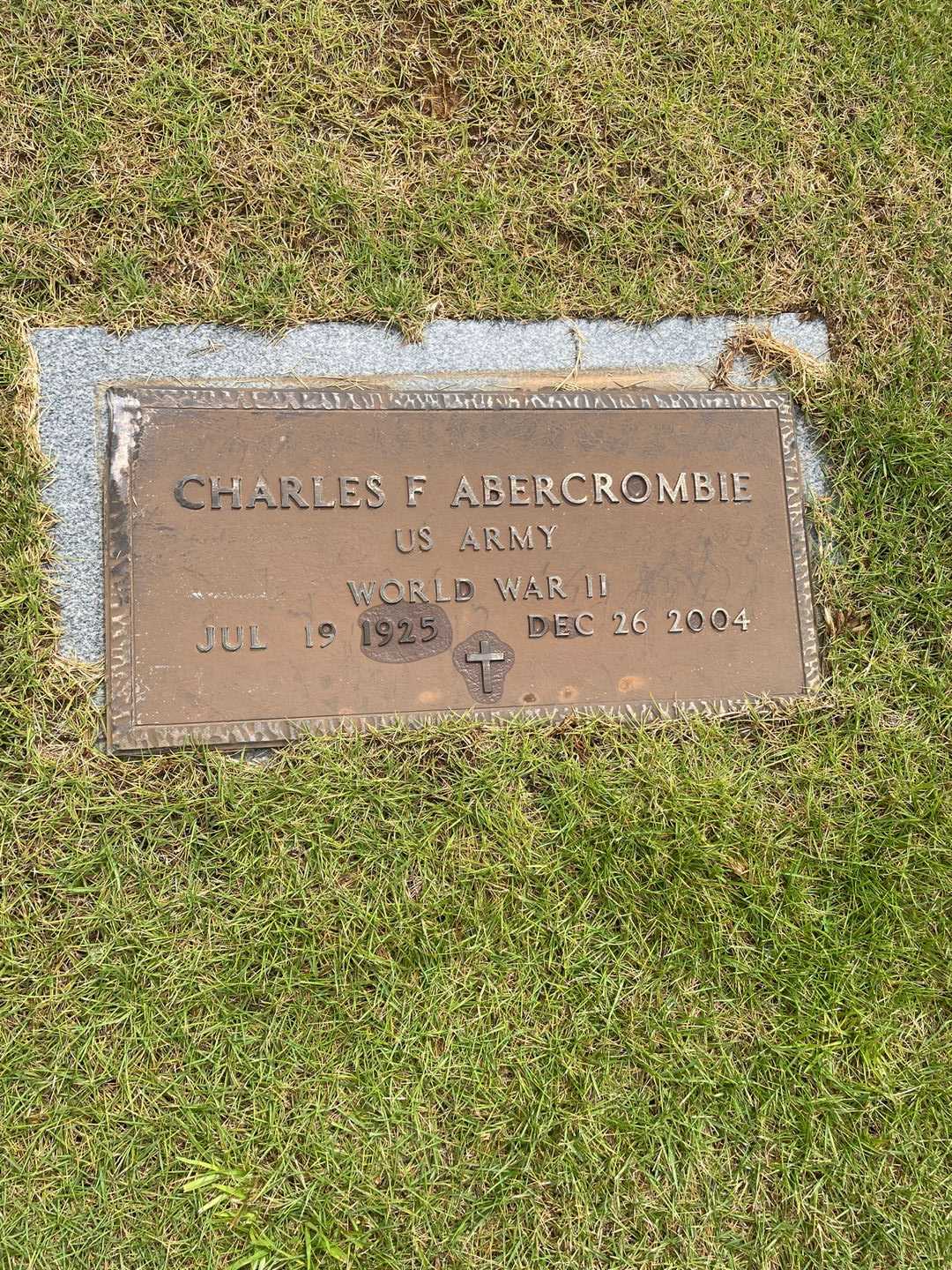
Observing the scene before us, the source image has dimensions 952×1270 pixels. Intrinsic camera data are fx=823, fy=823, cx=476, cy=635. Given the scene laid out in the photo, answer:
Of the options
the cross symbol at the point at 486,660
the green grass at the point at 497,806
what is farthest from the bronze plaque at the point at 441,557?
the green grass at the point at 497,806

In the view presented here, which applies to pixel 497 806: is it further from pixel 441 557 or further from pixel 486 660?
pixel 441 557

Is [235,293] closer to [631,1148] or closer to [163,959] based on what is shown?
[163,959]

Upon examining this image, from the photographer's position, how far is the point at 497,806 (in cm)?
200

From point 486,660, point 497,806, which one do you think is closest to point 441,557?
point 486,660

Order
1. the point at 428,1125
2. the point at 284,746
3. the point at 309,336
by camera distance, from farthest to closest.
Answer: the point at 309,336 < the point at 284,746 < the point at 428,1125

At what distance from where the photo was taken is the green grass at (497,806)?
1807 millimetres

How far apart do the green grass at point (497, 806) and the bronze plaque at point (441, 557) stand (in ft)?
0.37

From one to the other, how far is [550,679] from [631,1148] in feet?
3.54

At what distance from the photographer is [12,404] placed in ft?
6.56

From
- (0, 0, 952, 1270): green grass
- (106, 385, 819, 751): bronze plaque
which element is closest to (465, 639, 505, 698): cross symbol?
(106, 385, 819, 751): bronze plaque

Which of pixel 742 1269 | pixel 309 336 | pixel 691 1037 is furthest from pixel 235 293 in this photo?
pixel 742 1269

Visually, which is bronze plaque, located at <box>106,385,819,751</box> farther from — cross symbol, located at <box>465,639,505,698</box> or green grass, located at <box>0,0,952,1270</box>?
green grass, located at <box>0,0,952,1270</box>

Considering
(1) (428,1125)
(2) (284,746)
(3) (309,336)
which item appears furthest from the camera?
(3) (309,336)

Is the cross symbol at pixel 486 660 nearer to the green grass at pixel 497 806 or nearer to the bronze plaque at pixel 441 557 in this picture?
the bronze plaque at pixel 441 557
